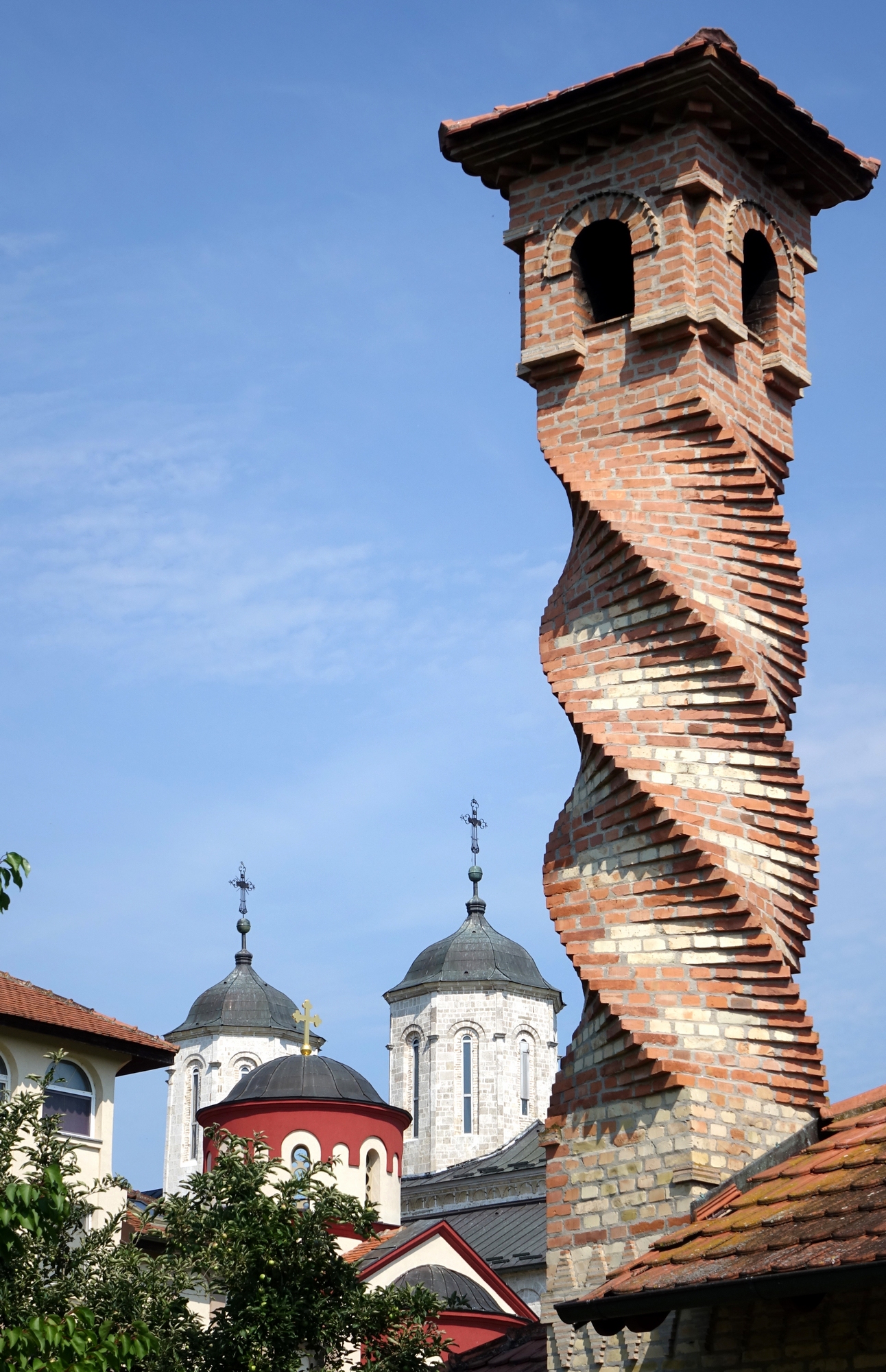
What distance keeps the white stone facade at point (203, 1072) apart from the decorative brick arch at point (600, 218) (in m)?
51.3

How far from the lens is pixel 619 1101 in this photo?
33.4ft

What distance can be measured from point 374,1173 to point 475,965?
96.5 ft

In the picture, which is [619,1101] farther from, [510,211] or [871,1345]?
[510,211]

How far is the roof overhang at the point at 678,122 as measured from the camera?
11.2 m

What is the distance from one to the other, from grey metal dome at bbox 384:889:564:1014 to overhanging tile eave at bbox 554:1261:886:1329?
159 ft

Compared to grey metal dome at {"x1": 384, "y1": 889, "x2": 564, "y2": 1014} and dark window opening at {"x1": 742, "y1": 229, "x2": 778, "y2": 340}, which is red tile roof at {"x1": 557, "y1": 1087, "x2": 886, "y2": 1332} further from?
grey metal dome at {"x1": 384, "y1": 889, "x2": 564, "y2": 1014}

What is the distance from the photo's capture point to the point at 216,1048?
203ft

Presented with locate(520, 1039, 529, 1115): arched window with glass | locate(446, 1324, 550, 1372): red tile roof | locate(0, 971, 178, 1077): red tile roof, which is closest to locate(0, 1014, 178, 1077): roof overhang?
locate(0, 971, 178, 1077): red tile roof

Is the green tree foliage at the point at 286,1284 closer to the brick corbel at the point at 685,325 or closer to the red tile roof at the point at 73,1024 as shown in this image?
the brick corbel at the point at 685,325

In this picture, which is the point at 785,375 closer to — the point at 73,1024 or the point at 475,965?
the point at 73,1024

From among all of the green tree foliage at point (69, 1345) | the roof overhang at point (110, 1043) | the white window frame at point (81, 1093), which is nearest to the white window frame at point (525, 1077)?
the roof overhang at point (110, 1043)

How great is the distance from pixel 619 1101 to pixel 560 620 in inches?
113

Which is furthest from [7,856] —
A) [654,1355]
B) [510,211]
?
[510,211]

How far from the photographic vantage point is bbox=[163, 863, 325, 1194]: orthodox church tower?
61.4 metres
